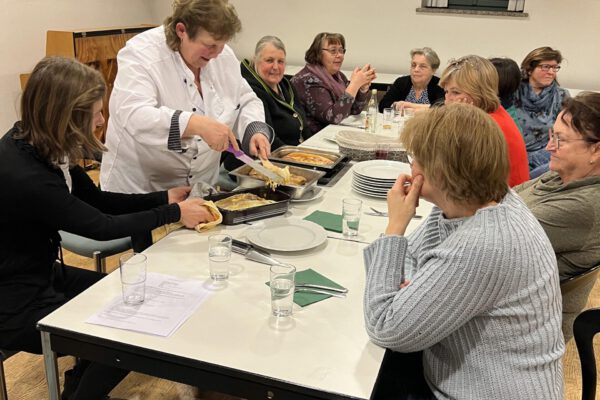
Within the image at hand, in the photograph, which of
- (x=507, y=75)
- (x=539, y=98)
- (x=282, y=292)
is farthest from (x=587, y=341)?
(x=539, y=98)

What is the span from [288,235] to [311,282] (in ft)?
1.01

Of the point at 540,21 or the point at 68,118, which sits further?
the point at 540,21

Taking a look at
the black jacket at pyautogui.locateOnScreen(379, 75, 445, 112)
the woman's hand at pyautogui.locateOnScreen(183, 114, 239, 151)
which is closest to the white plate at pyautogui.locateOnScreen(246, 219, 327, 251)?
the woman's hand at pyautogui.locateOnScreen(183, 114, 239, 151)

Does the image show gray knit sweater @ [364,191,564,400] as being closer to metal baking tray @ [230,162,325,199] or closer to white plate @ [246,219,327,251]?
white plate @ [246,219,327,251]

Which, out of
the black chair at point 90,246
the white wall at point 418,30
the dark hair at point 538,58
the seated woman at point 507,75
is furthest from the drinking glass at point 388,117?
the white wall at point 418,30

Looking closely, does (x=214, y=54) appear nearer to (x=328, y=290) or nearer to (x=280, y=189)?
(x=280, y=189)

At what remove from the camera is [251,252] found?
1715 millimetres

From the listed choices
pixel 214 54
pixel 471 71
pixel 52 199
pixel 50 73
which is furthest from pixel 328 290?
pixel 471 71

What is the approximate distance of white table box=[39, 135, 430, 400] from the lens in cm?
119

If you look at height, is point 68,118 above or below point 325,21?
below

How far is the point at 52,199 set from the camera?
1623 millimetres

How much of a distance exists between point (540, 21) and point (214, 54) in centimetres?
406

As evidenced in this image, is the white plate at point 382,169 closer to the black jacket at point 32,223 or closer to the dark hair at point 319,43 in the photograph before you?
the black jacket at point 32,223

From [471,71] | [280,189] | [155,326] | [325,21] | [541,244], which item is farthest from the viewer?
[325,21]
